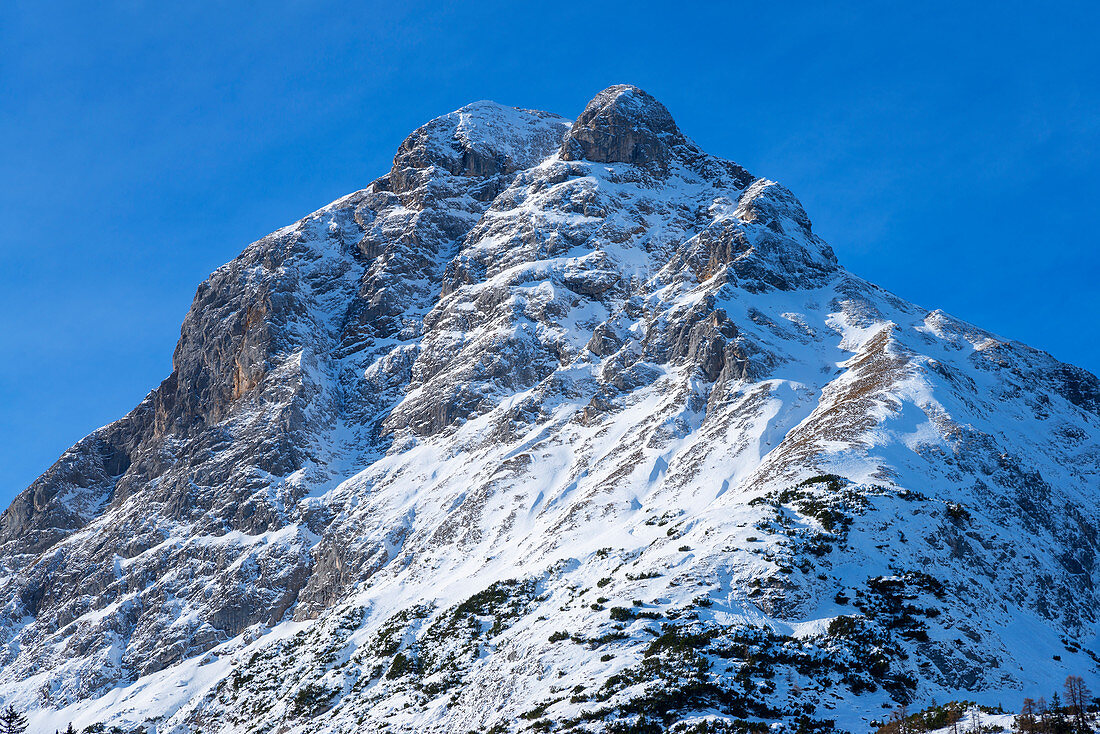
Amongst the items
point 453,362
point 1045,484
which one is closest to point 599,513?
point 1045,484

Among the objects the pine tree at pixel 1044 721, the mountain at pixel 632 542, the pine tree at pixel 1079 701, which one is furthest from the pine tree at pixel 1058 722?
the mountain at pixel 632 542

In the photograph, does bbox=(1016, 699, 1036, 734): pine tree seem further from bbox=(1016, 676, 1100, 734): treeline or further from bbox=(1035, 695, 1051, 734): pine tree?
bbox=(1035, 695, 1051, 734): pine tree

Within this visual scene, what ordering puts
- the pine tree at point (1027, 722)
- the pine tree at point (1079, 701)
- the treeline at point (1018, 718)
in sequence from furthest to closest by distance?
1. the pine tree at point (1027, 722)
2. the treeline at point (1018, 718)
3. the pine tree at point (1079, 701)

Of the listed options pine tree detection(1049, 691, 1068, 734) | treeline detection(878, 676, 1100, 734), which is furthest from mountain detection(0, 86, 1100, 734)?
pine tree detection(1049, 691, 1068, 734)

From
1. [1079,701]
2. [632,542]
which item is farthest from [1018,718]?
[632,542]

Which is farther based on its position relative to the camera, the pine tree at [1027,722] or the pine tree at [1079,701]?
the pine tree at [1027,722]

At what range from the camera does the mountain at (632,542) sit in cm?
9738

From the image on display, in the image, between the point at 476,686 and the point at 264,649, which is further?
the point at 264,649

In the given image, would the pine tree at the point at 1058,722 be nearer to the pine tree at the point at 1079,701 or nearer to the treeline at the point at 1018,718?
the treeline at the point at 1018,718

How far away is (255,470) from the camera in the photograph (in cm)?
18675

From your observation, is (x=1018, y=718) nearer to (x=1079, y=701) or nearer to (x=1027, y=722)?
(x=1027, y=722)

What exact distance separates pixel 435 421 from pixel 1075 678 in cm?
11695

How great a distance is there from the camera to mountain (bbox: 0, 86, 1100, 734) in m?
97.4

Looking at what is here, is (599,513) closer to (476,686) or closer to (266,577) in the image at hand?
(476,686)
